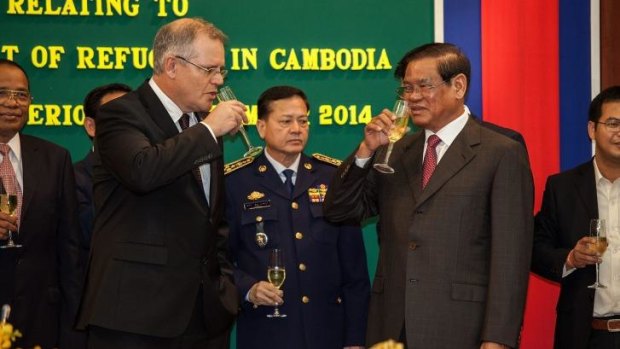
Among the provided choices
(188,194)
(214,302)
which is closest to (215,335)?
(214,302)

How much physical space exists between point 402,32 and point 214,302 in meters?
2.46

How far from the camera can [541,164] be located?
5.52 metres

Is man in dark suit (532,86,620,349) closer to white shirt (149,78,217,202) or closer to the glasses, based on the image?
the glasses

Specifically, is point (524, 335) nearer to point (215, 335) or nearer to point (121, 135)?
point (215, 335)

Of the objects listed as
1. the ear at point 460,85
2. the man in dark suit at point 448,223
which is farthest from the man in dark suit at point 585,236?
the ear at point 460,85

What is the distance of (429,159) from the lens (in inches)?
149

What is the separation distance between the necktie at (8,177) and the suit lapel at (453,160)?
76.6 inches

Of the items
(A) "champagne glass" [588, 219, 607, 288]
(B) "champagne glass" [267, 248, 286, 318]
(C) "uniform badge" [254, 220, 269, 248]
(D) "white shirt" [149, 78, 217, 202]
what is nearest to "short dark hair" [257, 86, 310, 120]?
(C) "uniform badge" [254, 220, 269, 248]

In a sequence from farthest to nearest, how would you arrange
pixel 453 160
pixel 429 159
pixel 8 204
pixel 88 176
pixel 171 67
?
pixel 88 176 → pixel 8 204 → pixel 429 159 → pixel 453 160 → pixel 171 67

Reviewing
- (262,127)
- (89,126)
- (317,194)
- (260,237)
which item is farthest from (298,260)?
(89,126)

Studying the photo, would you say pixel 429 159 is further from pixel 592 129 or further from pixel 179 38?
pixel 592 129

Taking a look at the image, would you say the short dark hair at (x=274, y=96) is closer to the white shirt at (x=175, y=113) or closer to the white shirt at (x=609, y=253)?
the white shirt at (x=175, y=113)

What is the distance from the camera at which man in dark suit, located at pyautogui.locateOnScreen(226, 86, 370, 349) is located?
4.44 metres

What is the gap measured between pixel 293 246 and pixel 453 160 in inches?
43.2
